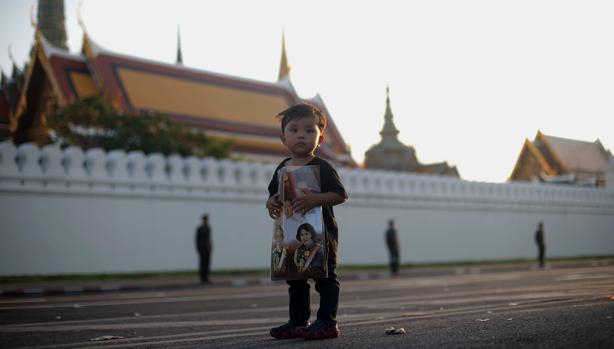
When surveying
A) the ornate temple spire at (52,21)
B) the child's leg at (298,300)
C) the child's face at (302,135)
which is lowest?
the child's leg at (298,300)

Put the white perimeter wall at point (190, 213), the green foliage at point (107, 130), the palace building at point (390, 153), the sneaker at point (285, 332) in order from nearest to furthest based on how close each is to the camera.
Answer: the sneaker at point (285, 332)
the white perimeter wall at point (190, 213)
the green foliage at point (107, 130)
the palace building at point (390, 153)

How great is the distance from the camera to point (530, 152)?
47594 mm

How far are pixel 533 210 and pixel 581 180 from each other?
635 inches

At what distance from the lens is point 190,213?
20.7 metres

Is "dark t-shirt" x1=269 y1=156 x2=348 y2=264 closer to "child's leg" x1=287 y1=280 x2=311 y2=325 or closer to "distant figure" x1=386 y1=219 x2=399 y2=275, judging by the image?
"child's leg" x1=287 y1=280 x2=311 y2=325

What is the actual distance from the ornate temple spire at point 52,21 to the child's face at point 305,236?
50.7 meters

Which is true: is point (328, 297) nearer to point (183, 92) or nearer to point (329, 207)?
point (329, 207)

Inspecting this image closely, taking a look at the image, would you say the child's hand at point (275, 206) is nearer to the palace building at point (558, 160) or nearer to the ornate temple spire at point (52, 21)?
the palace building at point (558, 160)

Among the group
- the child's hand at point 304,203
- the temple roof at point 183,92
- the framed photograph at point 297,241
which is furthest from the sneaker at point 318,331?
the temple roof at point 183,92

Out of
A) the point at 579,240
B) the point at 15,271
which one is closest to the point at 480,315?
the point at 15,271

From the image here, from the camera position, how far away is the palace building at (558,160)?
151 feet

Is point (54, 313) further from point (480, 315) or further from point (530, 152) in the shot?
point (530, 152)

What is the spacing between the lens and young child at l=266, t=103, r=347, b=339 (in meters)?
4.33

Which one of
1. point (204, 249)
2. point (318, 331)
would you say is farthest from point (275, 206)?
point (204, 249)
